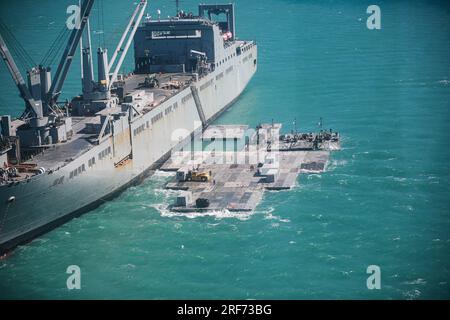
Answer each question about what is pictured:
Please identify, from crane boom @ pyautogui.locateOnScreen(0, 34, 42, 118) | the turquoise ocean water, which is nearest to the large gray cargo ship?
crane boom @ pyautogui.locateOnScreen(0, 34, 42, 118)

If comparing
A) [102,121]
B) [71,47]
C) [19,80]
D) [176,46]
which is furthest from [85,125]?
[176,46]

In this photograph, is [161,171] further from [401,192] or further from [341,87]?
[341,87]

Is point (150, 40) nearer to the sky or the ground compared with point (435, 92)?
nearer to the sky

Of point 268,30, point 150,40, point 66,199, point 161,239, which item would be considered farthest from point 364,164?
point 268,30

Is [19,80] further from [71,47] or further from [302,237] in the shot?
[302,237]

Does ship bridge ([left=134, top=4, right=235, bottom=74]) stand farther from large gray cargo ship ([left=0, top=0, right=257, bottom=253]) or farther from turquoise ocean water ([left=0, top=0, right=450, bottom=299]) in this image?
turquoise ocean water ([left=0, top=0, right=450, bottom=299])

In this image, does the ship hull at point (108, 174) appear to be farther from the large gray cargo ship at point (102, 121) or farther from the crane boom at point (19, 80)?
the crane boom at point (19, 80)
